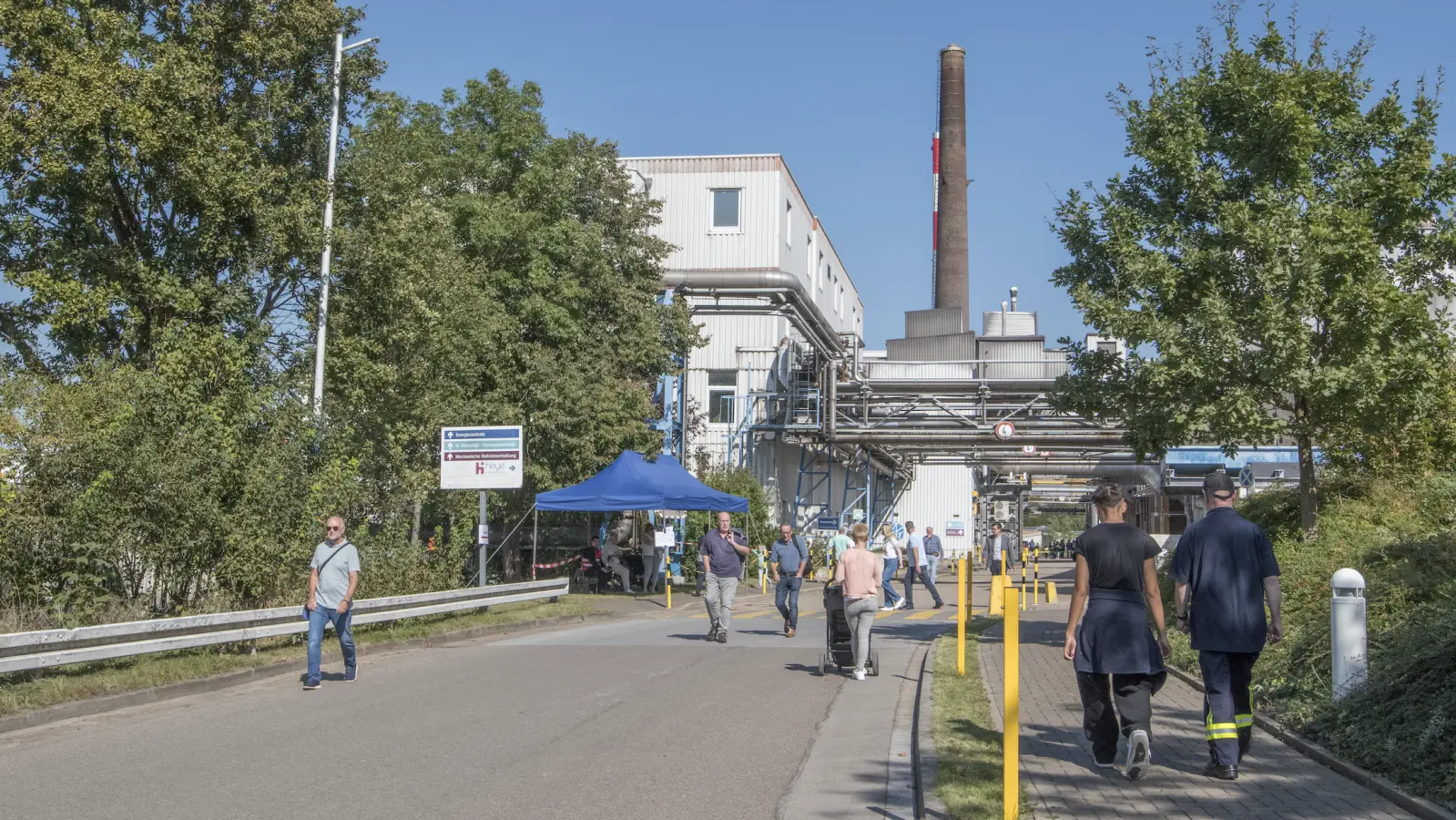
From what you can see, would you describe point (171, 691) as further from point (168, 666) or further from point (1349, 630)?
point (1349, 630)

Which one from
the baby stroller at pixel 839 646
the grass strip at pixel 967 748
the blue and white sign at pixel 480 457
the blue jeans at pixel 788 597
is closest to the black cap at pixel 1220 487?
the grass strip at pixel 967 748

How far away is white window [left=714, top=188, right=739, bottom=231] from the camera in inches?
1710

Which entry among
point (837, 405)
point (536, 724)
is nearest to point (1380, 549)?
point (536, 724)

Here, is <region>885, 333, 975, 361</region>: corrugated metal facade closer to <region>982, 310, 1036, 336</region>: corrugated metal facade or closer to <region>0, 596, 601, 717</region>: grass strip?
<region>982, 310, 1036, 336</region>: corrugated metal facade

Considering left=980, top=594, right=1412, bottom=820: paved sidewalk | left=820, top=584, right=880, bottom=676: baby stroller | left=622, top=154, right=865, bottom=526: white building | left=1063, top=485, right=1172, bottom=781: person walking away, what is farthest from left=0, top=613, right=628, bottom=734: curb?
left=622, top=154, right=865, bottom=526: white building

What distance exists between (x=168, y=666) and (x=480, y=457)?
8776mm

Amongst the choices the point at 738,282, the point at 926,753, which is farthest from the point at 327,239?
the point at 738,282

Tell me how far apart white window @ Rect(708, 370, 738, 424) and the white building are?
30 mm

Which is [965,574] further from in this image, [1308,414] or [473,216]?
[473,216]

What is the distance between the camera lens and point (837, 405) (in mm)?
41312

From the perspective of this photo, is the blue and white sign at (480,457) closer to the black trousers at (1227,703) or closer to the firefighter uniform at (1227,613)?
the firefighter uniform at (1227,613)

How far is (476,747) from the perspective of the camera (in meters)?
9.33

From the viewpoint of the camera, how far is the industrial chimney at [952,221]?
55.5 meters

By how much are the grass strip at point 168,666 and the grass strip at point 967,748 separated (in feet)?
23.8
